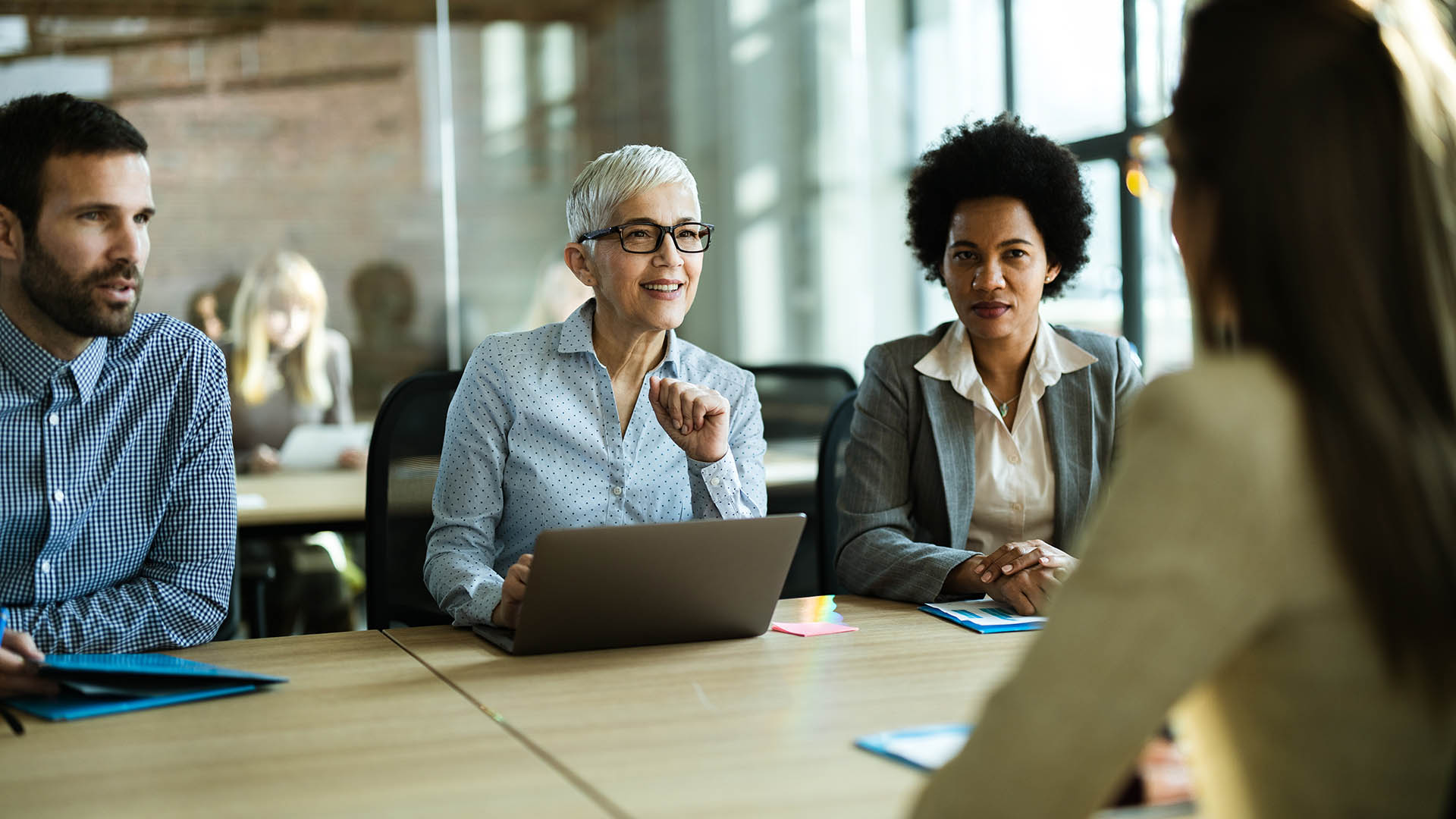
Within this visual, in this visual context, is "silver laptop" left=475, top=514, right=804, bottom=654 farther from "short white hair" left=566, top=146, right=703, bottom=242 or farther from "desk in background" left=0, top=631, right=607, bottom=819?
"short white hair" left=566, top=146, right=703, bottom=242

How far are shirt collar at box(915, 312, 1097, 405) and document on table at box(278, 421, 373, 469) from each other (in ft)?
8.44

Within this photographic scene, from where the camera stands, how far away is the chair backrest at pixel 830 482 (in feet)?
7.81

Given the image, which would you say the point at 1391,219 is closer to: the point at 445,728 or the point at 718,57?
the point at 445,728

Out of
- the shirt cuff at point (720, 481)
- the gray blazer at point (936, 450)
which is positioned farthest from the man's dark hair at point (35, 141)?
the gray blazer at point (936, 450)

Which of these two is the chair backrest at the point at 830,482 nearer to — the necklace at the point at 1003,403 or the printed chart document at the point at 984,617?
the necklace at the point at 1003,403

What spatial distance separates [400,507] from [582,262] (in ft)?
1.70

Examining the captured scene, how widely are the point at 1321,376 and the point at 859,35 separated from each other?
6431 millimetres

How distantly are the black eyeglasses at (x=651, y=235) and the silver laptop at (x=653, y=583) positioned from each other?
71cm

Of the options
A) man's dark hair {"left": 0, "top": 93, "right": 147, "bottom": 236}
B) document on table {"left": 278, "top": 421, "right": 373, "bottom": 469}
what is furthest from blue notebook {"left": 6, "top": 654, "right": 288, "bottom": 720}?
document on table {"left": 278, "top": 421, "right": 373, "bottom": 469}

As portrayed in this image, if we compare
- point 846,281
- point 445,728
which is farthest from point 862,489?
point 846,281

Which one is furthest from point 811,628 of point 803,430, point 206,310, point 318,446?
point 206,310

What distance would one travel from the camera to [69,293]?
177 centimetres

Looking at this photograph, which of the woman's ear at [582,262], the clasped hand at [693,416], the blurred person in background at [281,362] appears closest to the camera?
the clasped hand at [693,416]

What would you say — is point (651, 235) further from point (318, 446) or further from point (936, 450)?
point (318, 446)
